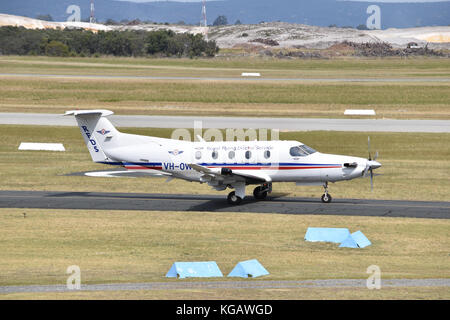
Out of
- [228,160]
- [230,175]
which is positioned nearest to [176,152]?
[228,160]

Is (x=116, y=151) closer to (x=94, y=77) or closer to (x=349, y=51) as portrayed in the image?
(x=94, y=77)

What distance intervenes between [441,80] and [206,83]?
30868 millimetres

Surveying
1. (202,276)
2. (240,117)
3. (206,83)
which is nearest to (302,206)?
(202,276)

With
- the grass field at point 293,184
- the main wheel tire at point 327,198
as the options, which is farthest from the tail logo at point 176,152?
the main wheel tire at point 327,198

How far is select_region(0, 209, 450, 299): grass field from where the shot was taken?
18797mm

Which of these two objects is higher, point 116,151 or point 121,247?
point 116,151

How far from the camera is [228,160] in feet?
101

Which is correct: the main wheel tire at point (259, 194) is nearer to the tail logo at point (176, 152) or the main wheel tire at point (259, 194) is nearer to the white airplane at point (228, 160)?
the white airplane at point (228, 160)

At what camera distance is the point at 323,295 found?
54.9 ft

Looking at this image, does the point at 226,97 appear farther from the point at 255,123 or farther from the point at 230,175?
the point at 230,175

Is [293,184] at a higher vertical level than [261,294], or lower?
lower

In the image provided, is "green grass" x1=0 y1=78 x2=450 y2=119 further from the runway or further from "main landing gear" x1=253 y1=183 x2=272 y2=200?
"main landing gear" x1=253 y1=183 x2=272 y2=200

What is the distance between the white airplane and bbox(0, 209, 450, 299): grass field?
7.91ft

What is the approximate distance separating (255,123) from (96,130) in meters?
28.0
